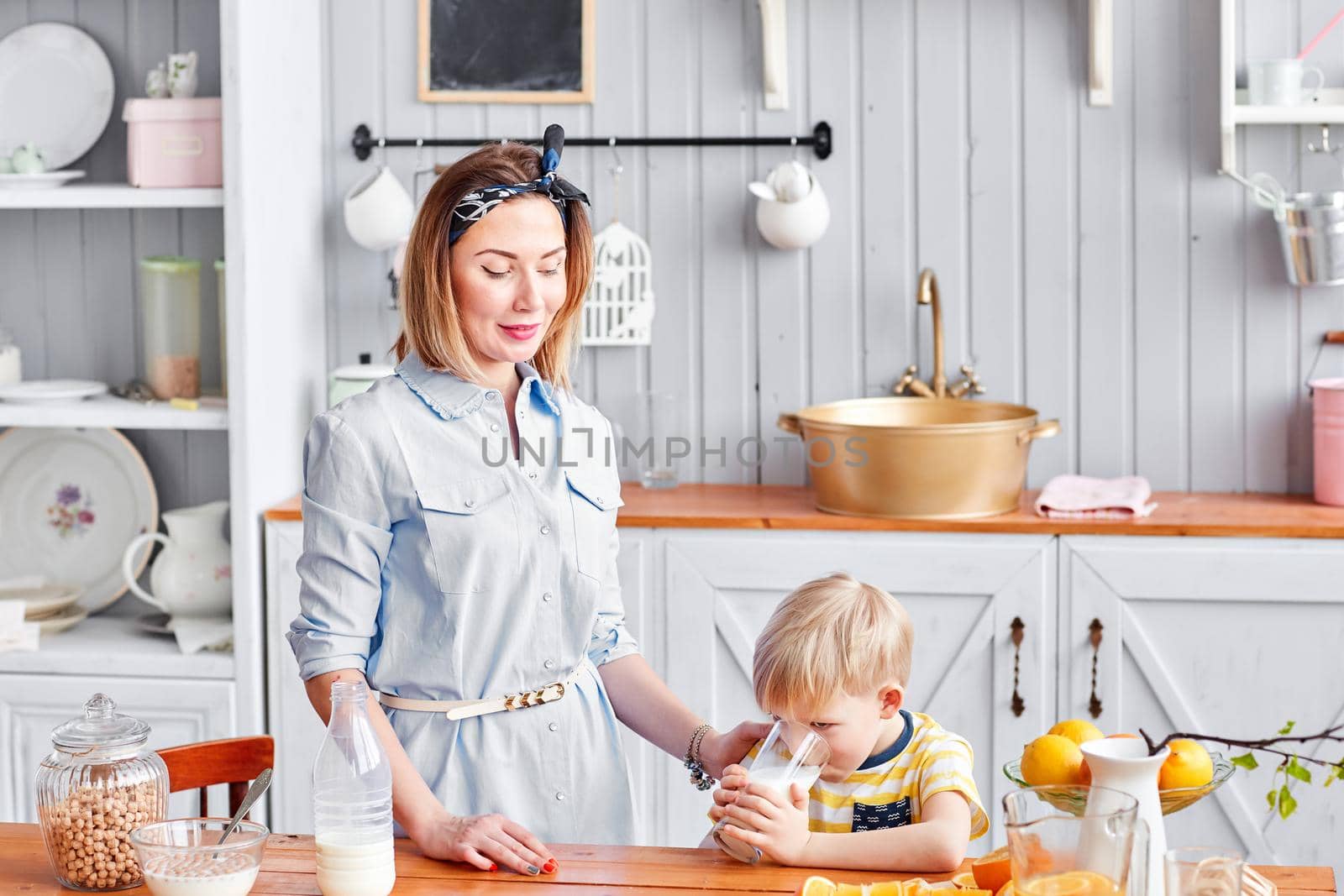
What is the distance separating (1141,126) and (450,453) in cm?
183

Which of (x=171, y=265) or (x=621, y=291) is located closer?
(x=171, y=265)

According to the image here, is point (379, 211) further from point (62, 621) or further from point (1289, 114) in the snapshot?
point (1289, 114)

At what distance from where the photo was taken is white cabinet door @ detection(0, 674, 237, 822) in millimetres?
2754

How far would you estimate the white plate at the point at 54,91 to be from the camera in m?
2.95

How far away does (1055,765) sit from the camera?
1.21 metres

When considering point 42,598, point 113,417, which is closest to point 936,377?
point 113,417

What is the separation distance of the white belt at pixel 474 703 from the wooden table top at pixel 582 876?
200mm

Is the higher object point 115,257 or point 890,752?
point 115,257

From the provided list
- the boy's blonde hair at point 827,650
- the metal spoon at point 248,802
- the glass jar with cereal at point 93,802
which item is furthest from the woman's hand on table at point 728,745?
the glass jar with cereal at point 93,802

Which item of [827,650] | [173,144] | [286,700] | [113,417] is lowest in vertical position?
[286,700]

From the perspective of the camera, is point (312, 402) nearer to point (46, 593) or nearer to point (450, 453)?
point (46, 593)

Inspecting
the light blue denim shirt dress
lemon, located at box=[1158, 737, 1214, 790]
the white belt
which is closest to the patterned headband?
the light blue denim shirt dress

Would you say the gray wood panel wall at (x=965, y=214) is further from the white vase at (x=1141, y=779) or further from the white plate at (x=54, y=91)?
the white vase at (x=1141, y=779)

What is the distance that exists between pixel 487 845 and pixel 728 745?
32 centimetres
